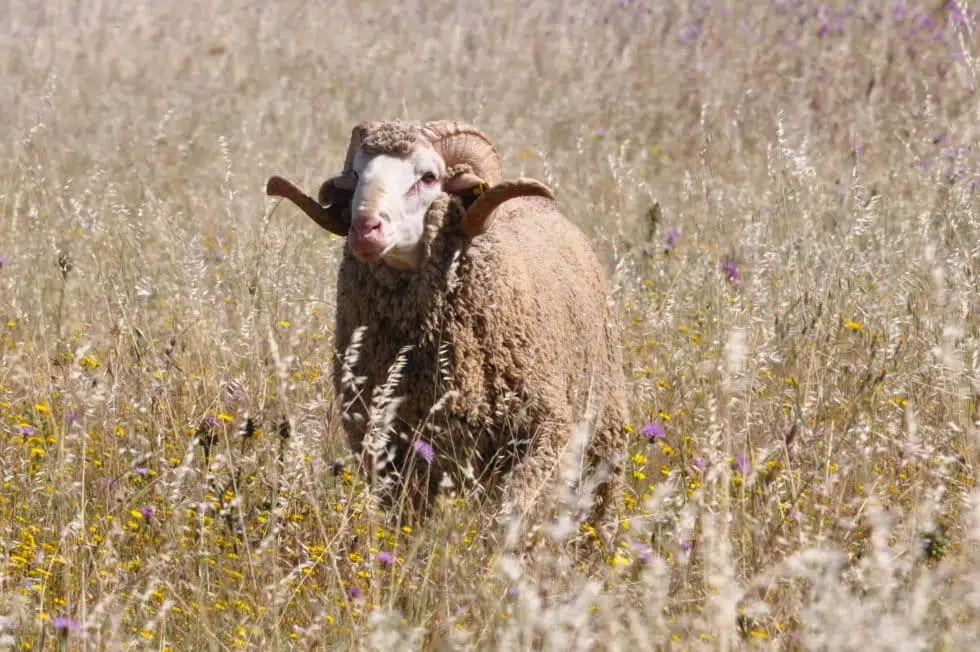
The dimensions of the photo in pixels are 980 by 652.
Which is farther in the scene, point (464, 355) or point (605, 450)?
point (605, 450)

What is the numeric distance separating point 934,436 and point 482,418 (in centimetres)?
148

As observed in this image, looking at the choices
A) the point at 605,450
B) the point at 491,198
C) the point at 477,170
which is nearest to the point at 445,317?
the point at 491,198

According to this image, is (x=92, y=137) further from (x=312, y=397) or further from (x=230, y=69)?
(x=312, y=397)

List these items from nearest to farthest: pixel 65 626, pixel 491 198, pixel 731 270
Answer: pixel 65 626 → pixel 491 198 → pixel 731 270

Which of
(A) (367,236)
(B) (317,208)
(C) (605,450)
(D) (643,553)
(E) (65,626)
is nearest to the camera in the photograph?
(E) (65,626)

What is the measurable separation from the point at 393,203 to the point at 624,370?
1716 mm

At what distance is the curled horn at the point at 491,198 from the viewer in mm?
4043

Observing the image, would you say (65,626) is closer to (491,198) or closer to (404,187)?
(404,187)

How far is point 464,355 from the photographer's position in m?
4.06

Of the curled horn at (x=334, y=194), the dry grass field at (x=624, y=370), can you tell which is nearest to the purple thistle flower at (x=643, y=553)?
the dry grass field at (x=624, y=370)

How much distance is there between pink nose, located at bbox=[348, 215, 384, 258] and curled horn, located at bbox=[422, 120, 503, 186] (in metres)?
0.49

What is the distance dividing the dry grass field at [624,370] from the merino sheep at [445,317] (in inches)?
9.2

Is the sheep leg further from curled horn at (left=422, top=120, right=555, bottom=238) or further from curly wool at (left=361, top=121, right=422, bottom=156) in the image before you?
curly wool at (left=361, top=121, right=422, bottom=156)

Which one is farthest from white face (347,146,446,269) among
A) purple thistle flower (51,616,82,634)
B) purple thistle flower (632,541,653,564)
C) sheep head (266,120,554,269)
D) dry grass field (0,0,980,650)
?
purple thistle flower (51,616,82,634)
